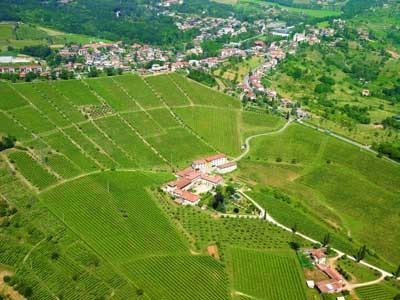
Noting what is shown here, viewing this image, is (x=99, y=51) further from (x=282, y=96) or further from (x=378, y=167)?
(x=378, y=167)

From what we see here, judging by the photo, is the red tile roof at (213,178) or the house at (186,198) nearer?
the house at (186,198)

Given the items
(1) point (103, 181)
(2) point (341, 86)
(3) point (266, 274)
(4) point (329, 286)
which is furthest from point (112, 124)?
(2) point (341, 86)

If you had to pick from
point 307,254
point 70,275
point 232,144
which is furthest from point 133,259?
point 232,144

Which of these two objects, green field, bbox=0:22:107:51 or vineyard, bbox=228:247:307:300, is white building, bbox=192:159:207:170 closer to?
vineyard, bbox=228:247:307:300

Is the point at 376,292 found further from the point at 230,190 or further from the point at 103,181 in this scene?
the point at 103,181

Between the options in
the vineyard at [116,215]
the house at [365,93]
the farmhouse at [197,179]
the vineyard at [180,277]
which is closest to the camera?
the vineyard at [180,277]

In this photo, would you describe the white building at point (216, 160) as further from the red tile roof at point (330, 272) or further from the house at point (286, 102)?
the house at point (286, 102)

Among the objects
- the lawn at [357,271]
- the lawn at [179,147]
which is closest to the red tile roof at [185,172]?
the lawn at [179,147]
